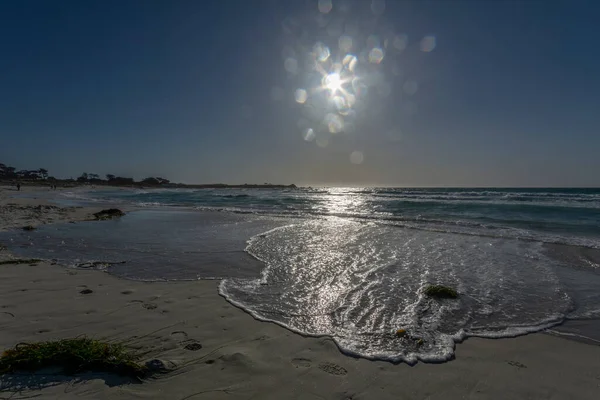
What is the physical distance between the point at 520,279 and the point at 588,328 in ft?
8.06

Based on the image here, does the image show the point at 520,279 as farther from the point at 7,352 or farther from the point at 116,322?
the point at 7,352

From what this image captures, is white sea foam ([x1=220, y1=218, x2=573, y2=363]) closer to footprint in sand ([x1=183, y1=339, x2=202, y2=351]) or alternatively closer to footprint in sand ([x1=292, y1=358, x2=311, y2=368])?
footprint in sand ([x1=292, y1=358, x2=311, y2=368])

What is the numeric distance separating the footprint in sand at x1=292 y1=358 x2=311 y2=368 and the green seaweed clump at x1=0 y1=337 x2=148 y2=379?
1530mm

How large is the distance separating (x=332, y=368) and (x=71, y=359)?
8.84 ft

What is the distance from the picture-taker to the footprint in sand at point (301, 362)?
3.25m

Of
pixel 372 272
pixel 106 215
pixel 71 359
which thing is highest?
pixel 372 272

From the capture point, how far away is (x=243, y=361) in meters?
3.26

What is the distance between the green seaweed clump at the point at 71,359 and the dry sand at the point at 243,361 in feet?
0.34

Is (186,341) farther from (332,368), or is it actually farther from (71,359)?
(332,368)

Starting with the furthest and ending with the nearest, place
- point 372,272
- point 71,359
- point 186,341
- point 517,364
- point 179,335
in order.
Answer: point 372,272
point 179,335
point 186,341
point 517,364
point 71,359

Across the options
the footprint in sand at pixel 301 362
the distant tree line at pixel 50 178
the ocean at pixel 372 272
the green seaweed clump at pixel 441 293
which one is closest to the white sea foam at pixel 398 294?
the ocean at pixel 372 272

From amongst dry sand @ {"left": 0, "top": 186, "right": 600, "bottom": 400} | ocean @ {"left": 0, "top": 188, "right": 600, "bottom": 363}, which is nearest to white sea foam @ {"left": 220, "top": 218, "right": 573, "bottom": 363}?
ocean @ {"left": 0, "top": 188, "right": 600, "bottom": 363}

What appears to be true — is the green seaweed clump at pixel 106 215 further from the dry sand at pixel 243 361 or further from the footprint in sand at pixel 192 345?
the footprint in sand at pixel 192 345

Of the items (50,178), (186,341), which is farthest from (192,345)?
(50,178)
